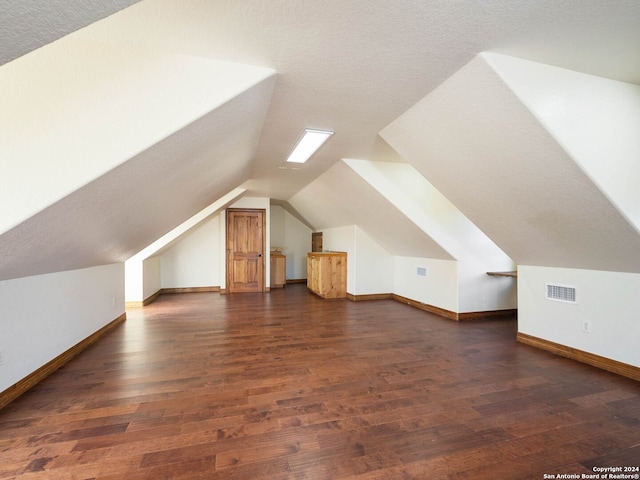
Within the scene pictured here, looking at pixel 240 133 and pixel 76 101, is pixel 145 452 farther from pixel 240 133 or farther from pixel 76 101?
pixel 240 133

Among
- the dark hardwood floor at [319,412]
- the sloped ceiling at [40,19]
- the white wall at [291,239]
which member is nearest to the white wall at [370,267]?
the dark hardwood floor at [319,412]

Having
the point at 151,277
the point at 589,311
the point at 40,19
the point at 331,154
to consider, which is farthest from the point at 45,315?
the point at 589,311

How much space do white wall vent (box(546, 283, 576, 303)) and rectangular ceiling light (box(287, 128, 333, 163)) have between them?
3.10 meters

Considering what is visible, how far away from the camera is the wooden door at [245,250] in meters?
7.39

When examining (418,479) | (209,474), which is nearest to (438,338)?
(418,479)

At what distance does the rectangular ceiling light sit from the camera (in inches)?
130

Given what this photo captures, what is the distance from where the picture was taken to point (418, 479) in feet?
5.06

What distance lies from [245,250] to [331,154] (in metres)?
4.27

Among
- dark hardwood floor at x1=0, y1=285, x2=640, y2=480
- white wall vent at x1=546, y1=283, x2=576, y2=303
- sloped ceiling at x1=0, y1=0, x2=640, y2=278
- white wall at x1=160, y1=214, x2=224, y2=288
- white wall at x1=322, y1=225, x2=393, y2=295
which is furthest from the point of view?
white wall at x1=160, y1=214, x2=224, y2=288

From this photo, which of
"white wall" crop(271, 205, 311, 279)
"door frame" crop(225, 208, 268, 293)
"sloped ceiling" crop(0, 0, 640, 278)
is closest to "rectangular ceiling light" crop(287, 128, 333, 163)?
"sloped ceiling" crop(0, 0, 640, 278)

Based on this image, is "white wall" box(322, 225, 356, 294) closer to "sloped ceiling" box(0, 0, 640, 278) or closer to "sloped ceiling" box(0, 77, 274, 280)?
"sloped ceiling" box(0, 77, 274, 280)

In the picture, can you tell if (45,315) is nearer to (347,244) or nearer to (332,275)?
(332,275)

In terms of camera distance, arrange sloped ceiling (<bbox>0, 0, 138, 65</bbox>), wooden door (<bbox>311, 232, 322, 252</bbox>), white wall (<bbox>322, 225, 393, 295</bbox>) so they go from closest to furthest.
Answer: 1. sloped ceiling (<bbox>0, 0, 138, 65</bbox>)
2. white wall (<bbox>322, 225, 393, 295</bbox>)
3. wooden door (<bbox>311, 232, 322, 252</bbox>)

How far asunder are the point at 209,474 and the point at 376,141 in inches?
133
